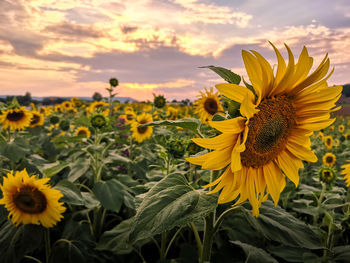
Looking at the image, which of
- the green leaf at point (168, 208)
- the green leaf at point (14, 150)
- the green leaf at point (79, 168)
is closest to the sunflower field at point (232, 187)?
the green leaf at point (168, 208)

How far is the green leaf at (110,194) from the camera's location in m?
2.25

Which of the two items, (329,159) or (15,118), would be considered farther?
(329,159)

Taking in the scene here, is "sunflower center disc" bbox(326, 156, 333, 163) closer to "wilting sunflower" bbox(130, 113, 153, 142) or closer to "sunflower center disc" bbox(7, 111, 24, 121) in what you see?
"wilting sunflower" bbox(130, 113, 153, 142)

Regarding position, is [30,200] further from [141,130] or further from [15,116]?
[141,130]

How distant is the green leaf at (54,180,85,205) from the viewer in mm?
1887

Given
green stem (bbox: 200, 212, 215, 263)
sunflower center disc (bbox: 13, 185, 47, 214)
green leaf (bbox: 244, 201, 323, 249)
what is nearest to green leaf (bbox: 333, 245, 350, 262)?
green leaf (bbox: 244, 201, 323, 249)

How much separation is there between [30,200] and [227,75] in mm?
1740

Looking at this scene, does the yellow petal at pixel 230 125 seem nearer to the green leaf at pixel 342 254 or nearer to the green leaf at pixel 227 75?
the green leaf at pixel 227 75

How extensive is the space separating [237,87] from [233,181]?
403 millimetres

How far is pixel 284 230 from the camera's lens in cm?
124

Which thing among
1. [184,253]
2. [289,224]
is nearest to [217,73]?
[289,224]

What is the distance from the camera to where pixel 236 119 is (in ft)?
3.13

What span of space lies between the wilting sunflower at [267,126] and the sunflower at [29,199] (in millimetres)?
1365

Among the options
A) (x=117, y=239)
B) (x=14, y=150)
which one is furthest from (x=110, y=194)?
(x=14, y=150)
